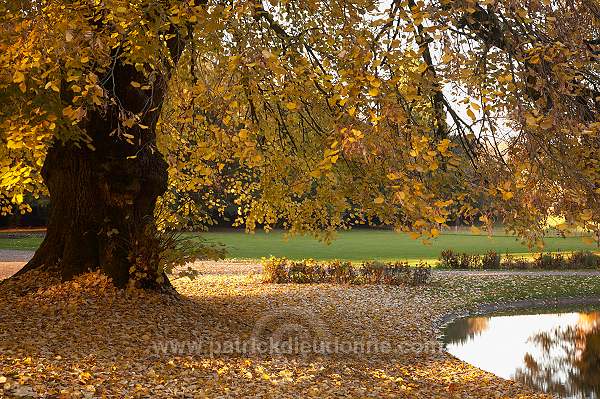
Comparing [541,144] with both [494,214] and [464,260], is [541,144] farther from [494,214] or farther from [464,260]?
[464,260]

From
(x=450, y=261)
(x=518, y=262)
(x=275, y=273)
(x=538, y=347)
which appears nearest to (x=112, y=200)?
(x=275, y=273)

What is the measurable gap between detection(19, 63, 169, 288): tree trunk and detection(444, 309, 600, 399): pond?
18.5ft

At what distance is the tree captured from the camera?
Answer: 15.2 feet

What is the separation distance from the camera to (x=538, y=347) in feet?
38.8

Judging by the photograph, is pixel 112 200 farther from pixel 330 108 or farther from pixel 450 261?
pixel 450 261

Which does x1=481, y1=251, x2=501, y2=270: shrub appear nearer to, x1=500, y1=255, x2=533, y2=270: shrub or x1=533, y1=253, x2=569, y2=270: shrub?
x1=500, y1=255, x2=533, y2=270: shrub

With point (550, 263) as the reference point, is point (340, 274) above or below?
above

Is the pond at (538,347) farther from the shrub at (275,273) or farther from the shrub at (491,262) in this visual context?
the shrub at (491,262)

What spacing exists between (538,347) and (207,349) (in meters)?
6.92

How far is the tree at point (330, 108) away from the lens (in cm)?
464

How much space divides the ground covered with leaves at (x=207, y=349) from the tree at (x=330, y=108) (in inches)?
31.6

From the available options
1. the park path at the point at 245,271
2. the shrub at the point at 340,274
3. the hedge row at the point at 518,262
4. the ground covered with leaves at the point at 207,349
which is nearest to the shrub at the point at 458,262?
the hedge row at the point at 518,262

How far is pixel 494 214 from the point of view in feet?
20.2

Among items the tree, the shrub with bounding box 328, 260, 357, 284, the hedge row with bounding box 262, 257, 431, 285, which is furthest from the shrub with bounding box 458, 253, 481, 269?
the tree
